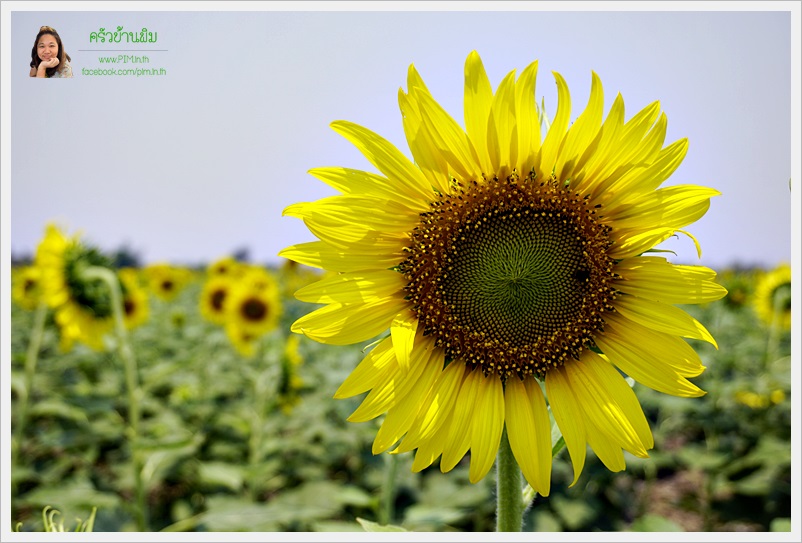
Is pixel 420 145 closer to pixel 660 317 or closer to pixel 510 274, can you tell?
pixel 510 274

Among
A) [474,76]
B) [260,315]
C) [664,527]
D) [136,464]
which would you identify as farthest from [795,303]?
[260,315]

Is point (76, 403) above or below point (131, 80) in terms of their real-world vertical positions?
below

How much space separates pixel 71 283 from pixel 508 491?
2497mm

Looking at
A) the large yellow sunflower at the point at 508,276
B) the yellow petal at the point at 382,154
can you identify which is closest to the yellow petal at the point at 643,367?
the large yellow sunflower at the point at 508,276

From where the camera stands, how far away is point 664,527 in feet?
5.53

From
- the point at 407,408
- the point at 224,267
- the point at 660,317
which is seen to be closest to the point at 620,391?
the point at 660,317

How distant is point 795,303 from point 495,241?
56.0 inches

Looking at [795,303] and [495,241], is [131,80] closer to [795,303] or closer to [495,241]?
[495,241]

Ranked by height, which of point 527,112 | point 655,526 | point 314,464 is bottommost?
point 314,464

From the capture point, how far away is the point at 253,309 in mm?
4371

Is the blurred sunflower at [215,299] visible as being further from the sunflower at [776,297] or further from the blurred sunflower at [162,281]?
the sunflower at [776,297]

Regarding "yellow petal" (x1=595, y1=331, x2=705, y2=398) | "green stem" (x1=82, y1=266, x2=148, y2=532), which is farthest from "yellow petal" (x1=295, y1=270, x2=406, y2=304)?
"green stem" (x1=82, y1=266, x2=148, y2=532)

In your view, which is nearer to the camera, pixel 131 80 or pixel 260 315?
pixel 131 80

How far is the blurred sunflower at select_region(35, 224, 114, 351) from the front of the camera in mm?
2697
